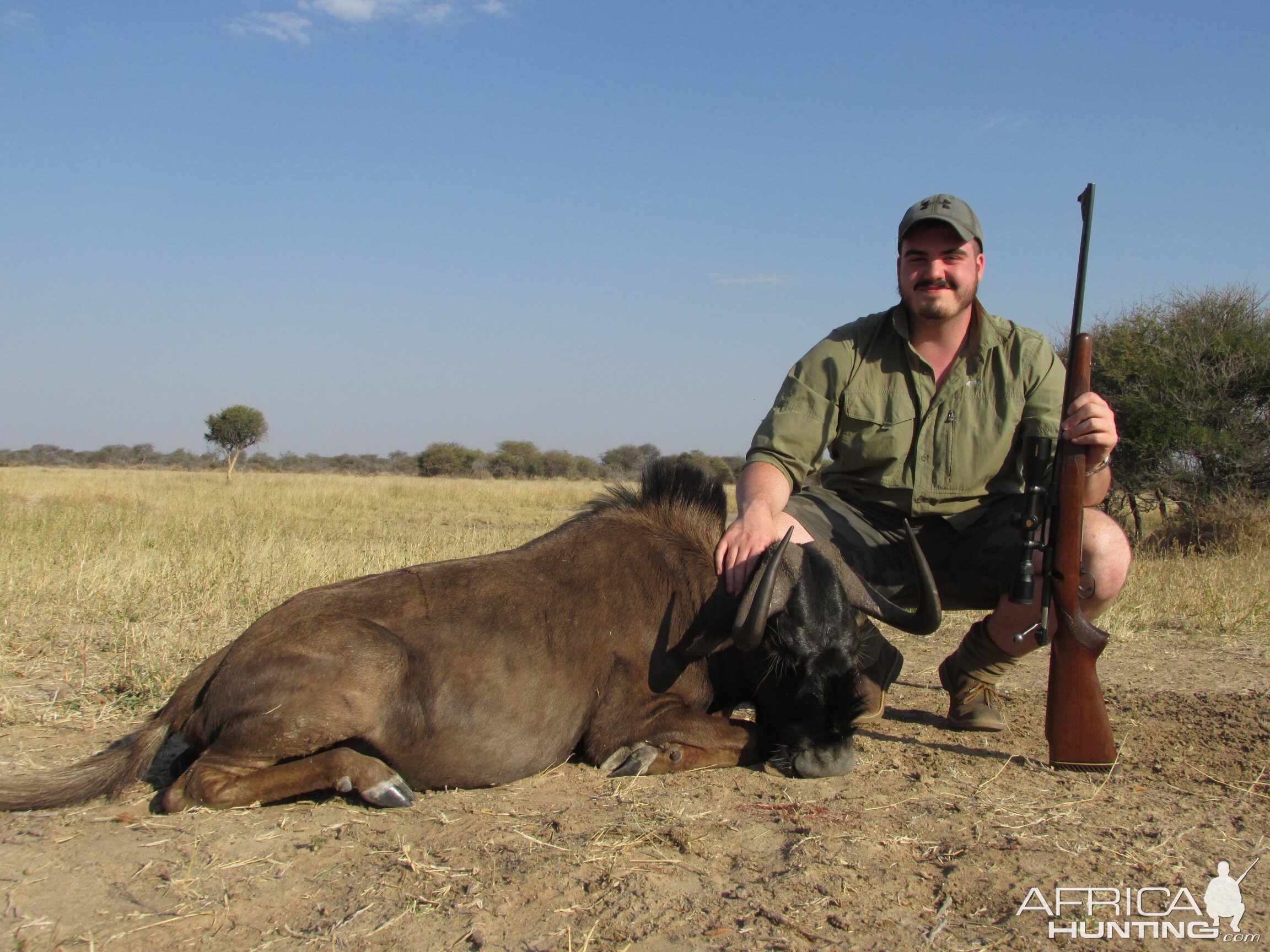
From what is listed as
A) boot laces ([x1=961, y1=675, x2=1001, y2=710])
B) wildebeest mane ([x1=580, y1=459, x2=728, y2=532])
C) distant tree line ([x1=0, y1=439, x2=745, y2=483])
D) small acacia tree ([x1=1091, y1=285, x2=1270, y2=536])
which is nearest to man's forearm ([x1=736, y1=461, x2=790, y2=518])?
wildebeest mane ([x1=580, y1=459, x2=728, y2=532])

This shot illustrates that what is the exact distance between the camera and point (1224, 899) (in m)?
2.47

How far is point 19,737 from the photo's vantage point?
13.4 ft

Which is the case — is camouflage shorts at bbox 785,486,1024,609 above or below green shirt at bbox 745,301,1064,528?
below

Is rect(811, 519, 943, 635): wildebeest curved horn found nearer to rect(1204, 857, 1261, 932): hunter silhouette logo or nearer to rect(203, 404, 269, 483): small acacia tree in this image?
rect(1204, 857, 1261, 932): hunter silhouette logo

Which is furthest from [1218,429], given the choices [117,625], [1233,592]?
[117,625]

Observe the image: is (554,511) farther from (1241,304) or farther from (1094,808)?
(1094,808)

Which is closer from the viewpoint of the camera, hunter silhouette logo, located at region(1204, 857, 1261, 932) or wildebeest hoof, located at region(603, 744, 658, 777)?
hunter silhouette logo, located at region(1204, 857, 1261, 932)


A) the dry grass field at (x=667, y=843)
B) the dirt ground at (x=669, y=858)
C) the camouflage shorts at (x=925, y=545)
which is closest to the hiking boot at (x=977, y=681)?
the dry grass field at (x=667, y=843)

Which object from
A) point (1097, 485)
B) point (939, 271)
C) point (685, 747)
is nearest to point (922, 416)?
point (939, 271)

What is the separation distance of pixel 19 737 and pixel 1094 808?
449 centimetres

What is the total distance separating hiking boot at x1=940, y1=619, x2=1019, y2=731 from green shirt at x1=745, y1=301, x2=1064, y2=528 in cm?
61

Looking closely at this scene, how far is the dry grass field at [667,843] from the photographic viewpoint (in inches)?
93.7

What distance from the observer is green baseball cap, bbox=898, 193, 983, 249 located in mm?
4262

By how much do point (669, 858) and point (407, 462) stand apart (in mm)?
59180
